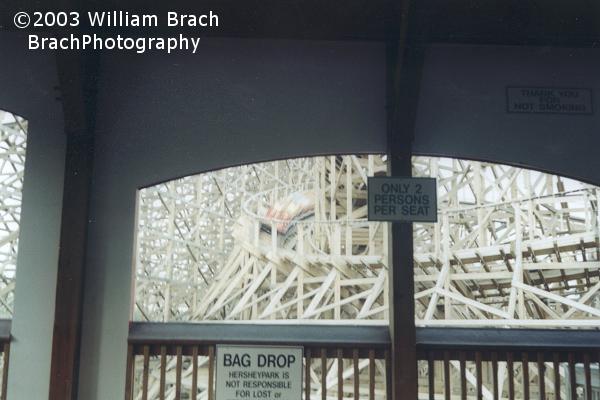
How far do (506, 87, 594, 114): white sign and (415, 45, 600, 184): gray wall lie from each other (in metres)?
0.04

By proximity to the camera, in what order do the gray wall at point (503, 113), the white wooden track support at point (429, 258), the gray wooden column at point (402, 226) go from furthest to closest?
the white wooden track support at point (429, 258), the gray wall at point (503, 113), the gray wooden column at point (402, 226)

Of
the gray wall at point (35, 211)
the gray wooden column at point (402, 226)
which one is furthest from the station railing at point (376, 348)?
the gray wall at point (35, 211)

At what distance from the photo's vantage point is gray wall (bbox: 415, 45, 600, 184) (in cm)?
→ 429

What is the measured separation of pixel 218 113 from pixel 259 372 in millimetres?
1909

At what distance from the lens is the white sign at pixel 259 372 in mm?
4082

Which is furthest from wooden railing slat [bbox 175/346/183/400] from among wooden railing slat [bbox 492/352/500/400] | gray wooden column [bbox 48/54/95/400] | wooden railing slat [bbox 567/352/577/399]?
wooden railing slat [bbox 567/352/577/399]

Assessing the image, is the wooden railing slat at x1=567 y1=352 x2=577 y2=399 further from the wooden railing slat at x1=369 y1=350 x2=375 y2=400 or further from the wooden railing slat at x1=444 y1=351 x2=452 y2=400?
the wooden railing slat at x1=369 y1=350 x2=375 y2=400

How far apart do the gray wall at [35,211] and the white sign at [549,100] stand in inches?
132

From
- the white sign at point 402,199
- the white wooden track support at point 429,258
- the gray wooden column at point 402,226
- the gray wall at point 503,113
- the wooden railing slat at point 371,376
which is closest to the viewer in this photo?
the gray wooden column at point 402,226

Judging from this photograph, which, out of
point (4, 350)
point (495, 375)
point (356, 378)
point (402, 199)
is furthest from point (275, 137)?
point (4, 350)

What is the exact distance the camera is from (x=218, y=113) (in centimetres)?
441

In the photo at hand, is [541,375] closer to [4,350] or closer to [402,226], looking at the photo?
[402,226]

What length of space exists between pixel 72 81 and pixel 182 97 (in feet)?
2.60

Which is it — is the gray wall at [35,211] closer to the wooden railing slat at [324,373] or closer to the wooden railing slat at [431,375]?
the wooden railing slat at [324,373]
